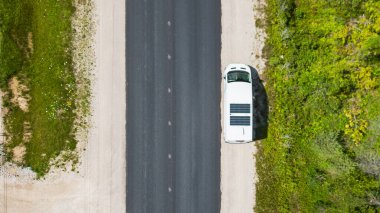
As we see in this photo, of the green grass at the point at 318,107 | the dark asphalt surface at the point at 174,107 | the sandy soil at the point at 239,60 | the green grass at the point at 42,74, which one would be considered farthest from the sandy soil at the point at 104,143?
the green grass at the point at 318,107

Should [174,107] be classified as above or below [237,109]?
above

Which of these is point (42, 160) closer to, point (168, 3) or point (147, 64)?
point (147, 64)

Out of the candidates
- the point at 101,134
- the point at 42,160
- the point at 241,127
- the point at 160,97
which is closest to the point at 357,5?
the point at 241,127

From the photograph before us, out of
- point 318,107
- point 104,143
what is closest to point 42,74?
point 104,143

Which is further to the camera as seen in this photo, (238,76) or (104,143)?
(104,143)

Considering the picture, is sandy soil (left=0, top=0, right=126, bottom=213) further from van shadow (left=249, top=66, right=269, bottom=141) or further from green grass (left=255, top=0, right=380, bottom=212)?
green grass (left=255, top=0, right=380, bottom=212)

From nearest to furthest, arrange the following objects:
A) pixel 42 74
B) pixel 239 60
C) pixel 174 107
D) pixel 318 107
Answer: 1. pixel 318 107
2. pixel 239 60
3. pixel 174 107
4. pixel 42 74

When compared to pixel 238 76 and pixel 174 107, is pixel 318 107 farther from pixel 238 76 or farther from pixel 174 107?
pixel 174 107
